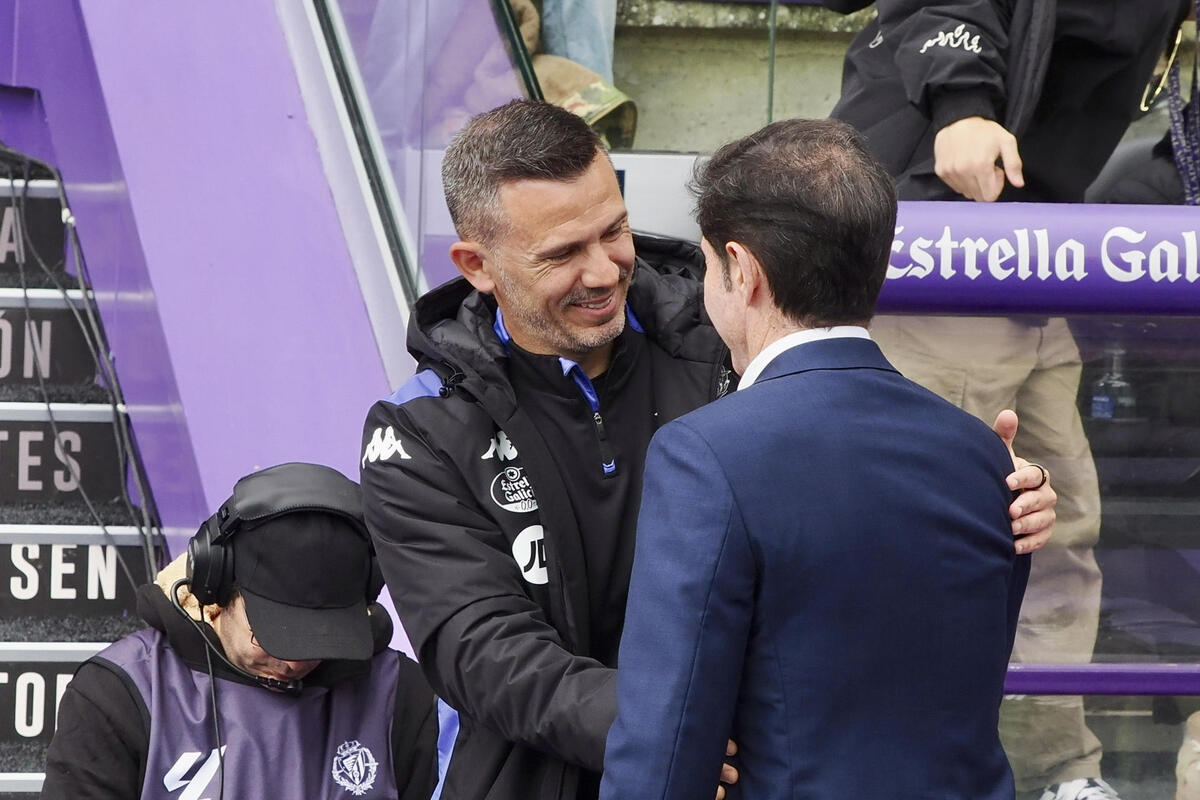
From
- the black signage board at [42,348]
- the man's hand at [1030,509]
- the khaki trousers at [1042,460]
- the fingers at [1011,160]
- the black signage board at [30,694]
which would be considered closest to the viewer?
the man's hand at [1030,509]

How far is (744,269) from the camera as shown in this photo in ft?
5.08

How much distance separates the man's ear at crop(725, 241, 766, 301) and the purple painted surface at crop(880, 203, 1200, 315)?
0.70 metres

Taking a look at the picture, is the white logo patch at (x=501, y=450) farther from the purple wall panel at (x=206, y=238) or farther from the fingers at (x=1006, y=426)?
the purple wall panel at (x=206, y=238)

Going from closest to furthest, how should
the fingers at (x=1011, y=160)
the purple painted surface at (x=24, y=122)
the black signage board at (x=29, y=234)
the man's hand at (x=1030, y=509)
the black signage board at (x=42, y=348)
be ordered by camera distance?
the man's hand at (x=1030, y=509) → the fingers at (x=1011, y=160) → the black signage board at (x=42, y=348) → the black signage board at (x=29, y=234) → the purple painted surface at (x=24, y=122)

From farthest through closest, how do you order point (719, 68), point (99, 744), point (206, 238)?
1. point (719, 68)
2. point (206, 238)
3. point (99, 744)

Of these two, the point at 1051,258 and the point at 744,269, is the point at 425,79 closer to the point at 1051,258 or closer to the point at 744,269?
the point at 1051,258

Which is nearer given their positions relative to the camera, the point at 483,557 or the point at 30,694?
the point at 483,557

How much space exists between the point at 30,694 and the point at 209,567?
1.64 meters

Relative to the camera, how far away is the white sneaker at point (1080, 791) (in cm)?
235

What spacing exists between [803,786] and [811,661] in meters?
0.12

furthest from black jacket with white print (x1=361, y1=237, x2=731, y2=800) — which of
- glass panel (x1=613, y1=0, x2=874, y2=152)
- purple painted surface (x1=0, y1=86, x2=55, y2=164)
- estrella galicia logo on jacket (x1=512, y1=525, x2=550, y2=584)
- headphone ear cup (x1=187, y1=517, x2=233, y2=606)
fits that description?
glass panel (x1=613, y1=0, x2=874, y2=152)

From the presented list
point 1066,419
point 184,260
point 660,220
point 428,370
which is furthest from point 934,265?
point 660,220

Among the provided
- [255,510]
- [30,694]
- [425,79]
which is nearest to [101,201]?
[425,79]

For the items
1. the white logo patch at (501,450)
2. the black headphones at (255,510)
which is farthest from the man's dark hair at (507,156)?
the black headphones at (255,510)
